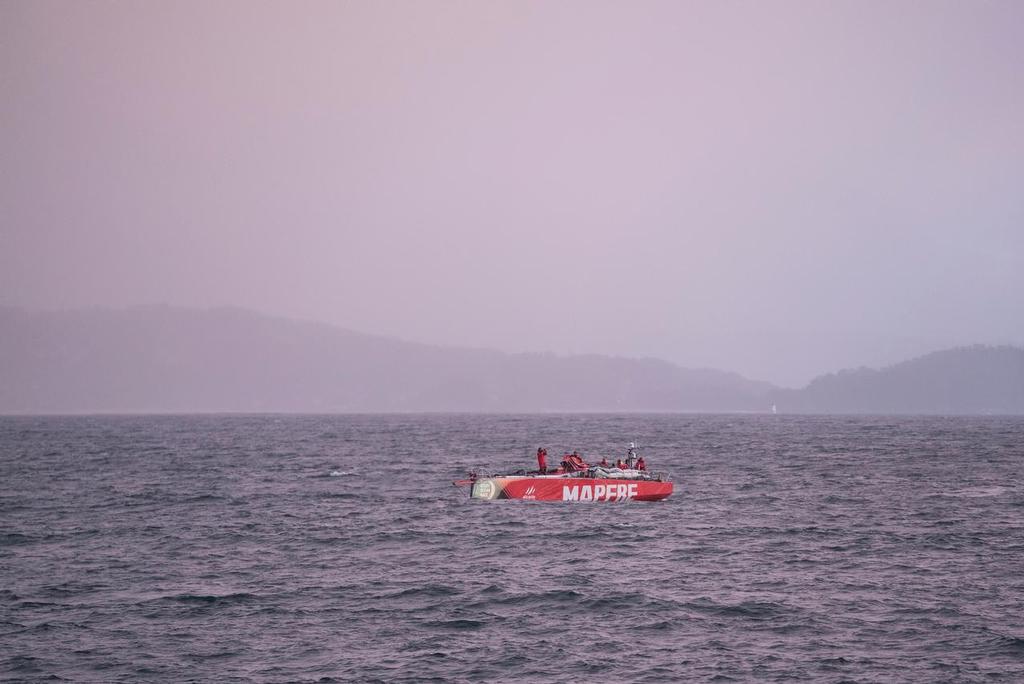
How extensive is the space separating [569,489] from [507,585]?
20.0 m

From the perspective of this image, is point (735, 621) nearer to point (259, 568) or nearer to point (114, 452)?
point (259, 568)

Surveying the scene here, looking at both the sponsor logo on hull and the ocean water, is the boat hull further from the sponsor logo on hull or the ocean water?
the ocean water

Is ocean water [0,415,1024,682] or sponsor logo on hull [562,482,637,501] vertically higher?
sponsor logo on hull [562,482,637,501]

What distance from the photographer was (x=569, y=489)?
49.8 m

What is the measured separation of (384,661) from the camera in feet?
71.9

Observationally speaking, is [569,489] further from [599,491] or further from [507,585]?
[507,585]

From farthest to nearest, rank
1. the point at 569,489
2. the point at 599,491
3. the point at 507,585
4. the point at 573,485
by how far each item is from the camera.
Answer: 1. the point at 599,491
2. the point at 569,489
3. the point at 573,485
4. the point at 507,585

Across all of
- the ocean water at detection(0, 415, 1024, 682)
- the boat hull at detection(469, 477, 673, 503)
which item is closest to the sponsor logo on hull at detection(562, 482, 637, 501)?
the boat hull at detection(469, 477, 673, 503)

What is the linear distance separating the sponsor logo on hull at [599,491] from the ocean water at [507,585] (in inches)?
23.5

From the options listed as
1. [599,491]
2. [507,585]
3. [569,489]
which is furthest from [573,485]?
[507,585]

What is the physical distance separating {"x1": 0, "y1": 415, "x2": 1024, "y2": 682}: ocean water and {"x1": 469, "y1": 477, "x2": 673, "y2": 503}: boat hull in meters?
0.67

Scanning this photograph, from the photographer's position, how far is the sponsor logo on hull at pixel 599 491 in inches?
1960

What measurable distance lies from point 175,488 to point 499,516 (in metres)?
25.2

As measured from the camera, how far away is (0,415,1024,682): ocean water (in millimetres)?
22016
